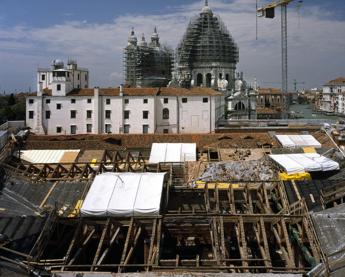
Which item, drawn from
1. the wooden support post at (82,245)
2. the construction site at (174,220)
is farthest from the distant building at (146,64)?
the wooden support post at (82,245)

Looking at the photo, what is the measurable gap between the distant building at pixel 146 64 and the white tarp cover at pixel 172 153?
35793mm

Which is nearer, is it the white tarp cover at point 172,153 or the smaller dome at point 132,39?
the white tarp cover at point 172,153

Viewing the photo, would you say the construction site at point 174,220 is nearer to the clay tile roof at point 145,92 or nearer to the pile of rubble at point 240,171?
the pile of rubble at point 240,171

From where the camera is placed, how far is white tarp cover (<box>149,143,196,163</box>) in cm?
2703

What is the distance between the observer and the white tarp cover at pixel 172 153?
27031mm

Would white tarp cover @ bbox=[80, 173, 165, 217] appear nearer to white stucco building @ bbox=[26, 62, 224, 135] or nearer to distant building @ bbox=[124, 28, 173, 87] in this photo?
white stucco building @ bbox=[26, 62, 224, 135]

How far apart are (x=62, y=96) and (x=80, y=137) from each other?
8.28 m

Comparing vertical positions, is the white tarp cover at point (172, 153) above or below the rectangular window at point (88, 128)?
below

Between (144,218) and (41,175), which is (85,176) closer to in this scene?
(41,175)

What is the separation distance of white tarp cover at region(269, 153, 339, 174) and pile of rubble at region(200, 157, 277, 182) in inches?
27.1

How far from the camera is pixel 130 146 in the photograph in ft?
116

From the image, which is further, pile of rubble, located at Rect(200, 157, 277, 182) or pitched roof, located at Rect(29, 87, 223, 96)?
pitched roof, located at Rect(29, 87, 223, 96)

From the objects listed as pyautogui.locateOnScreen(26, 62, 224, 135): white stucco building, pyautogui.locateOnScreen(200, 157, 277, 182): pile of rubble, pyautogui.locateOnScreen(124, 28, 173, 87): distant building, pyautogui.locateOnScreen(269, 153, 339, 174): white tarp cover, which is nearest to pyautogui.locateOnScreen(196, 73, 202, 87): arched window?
pyautogui.locateOnScreen(124, 28, 173, 87): distant building

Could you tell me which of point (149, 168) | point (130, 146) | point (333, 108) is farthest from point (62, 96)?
point (333, 108)
